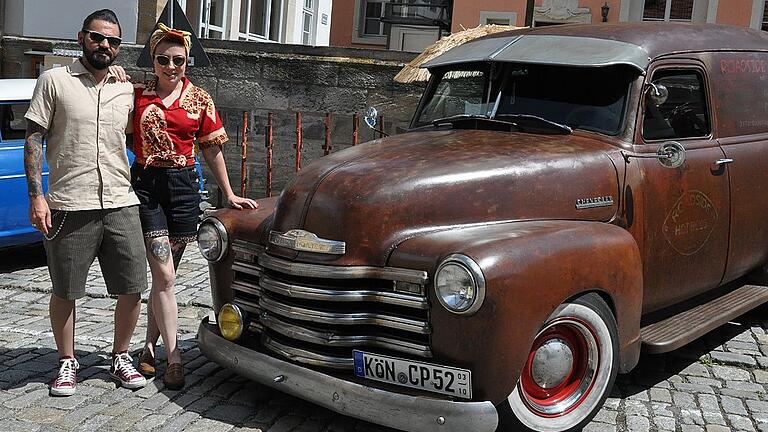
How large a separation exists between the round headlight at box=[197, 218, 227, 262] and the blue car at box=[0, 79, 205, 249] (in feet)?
8.19

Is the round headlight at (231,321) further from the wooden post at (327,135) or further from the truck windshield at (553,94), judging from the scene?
the wooden post at (327,135)

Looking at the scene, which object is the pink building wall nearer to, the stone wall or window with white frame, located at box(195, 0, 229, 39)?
window with white frame, located at box(195, 0, 229, 39)

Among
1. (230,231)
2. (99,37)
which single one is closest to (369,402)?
(230,231)

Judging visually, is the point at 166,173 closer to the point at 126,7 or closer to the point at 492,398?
the point at 492,398

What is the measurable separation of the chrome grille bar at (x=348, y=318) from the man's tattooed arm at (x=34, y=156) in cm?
127

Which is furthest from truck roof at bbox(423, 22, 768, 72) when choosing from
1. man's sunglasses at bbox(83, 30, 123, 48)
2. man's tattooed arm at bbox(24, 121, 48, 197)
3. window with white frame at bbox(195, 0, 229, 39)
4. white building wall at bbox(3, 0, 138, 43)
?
window with white frame at bbox(195, 0, 229, 39)

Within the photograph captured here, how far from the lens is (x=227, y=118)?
1038 cm

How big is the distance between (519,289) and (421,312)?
0.43 meters

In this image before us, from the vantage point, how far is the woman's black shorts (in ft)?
14.7

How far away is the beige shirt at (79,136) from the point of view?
423 cm

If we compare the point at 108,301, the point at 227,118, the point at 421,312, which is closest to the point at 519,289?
the point at 421,312

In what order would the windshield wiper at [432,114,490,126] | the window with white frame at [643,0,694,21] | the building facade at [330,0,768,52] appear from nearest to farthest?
the windshield wiper at [432,114,490,126]
the building facade at [330,0,768,52]
the window with white frame at [643,0,694,21]

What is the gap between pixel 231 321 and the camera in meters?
4.40

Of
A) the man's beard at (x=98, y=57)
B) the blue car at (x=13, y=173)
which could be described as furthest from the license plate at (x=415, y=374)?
the blue car at (x=13, y=173)
